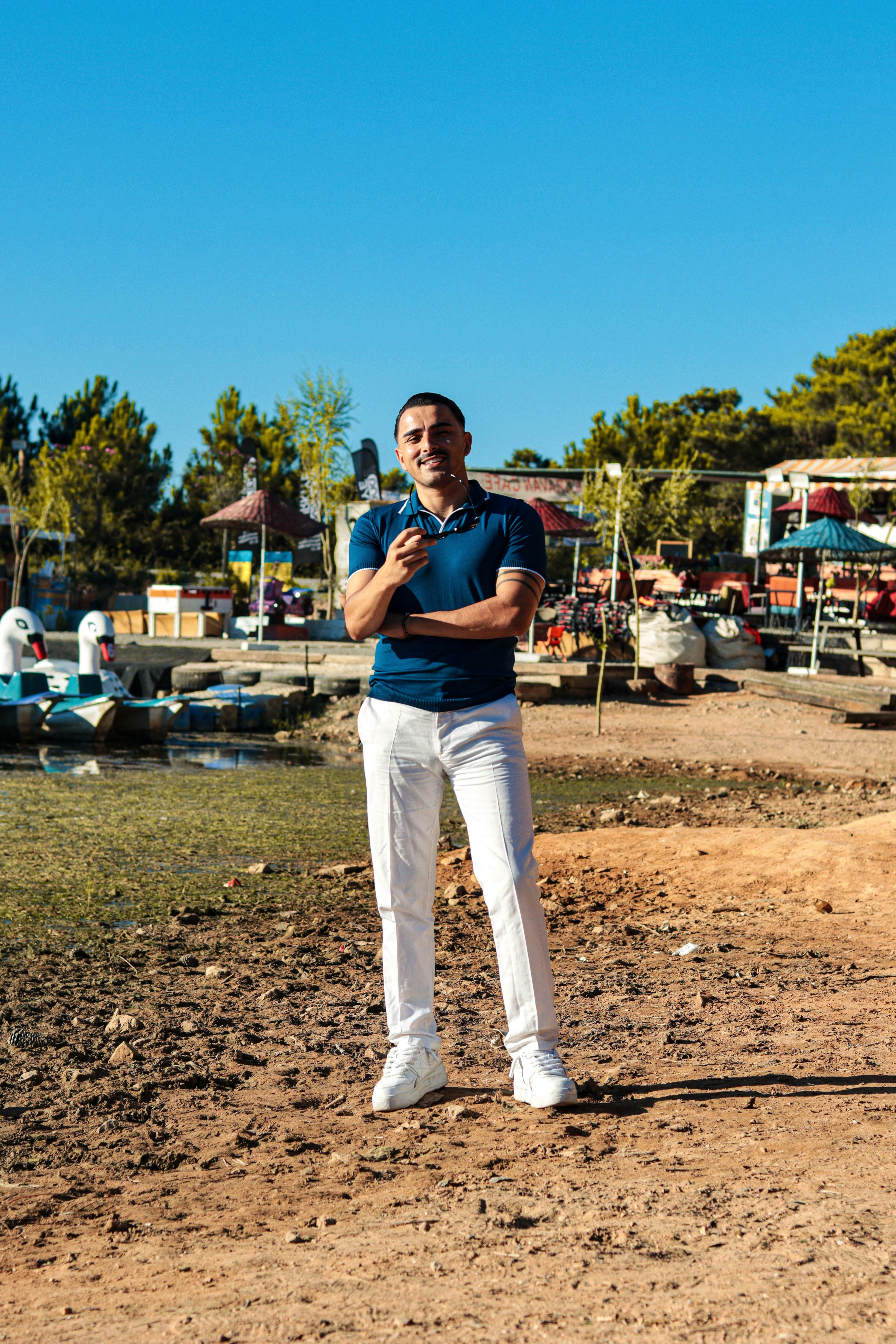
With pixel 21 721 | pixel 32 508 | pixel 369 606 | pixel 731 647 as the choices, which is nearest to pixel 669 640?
pixel 731 647

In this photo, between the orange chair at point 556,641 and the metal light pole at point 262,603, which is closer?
the orange chair at point 556,641

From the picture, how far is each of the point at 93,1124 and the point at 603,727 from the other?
12345mm

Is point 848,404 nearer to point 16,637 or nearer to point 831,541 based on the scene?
point 831,541

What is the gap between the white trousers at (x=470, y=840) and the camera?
3.17 metres

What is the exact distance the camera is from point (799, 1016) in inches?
164

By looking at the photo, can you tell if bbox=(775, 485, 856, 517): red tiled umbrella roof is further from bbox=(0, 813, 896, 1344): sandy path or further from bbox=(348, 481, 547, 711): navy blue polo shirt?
bbox=(348, 481, 547, 711): navy blue polo shirt

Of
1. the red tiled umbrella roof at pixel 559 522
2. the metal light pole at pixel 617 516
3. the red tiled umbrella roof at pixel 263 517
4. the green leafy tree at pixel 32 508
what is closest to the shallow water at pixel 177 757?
the red tiled umbrella roof at pixel 263 517

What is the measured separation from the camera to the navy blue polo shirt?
3180 millimetres

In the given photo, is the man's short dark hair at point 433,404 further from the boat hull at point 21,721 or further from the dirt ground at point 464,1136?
the boat hull at point 21,721

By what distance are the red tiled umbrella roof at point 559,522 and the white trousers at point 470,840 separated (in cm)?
1948

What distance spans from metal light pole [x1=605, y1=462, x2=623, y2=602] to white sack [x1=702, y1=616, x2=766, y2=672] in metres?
1.89

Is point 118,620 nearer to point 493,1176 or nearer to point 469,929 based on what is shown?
point 469,929

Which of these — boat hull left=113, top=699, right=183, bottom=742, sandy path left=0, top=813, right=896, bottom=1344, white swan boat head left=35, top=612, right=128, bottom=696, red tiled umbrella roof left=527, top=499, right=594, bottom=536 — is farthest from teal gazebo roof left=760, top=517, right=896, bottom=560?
sandy path left=0, top=813, right=896, bottom=1344

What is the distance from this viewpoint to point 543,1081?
10.4ft
